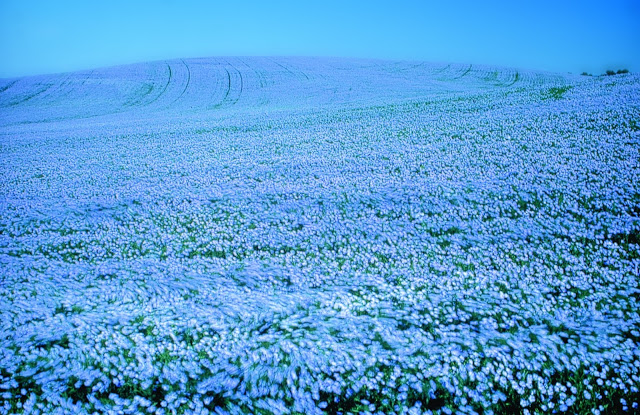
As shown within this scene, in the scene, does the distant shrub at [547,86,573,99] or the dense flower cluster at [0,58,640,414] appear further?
the distant shrub at [547,86,573,99]

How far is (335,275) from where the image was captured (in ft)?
24.5

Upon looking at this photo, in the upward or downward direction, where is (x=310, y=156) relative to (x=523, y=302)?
upward

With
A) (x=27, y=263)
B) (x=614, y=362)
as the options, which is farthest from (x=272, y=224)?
(x=614, y=362)

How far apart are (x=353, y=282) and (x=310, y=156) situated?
9526 millimetres

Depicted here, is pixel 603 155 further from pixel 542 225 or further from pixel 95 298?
pixel 95 298

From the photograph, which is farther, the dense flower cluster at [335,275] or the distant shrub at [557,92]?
the distant shrub at [557,92]

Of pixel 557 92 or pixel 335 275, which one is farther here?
pixel 557 92

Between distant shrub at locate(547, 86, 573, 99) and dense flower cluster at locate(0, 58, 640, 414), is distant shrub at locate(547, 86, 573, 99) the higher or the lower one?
the higher one

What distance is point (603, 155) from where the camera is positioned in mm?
12547

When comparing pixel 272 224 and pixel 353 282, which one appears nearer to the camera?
pixel 353 282

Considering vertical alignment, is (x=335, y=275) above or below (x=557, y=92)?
below

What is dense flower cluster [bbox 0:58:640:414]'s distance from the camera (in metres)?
4.90

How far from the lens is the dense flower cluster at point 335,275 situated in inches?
193

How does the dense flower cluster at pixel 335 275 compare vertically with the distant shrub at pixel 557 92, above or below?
below
